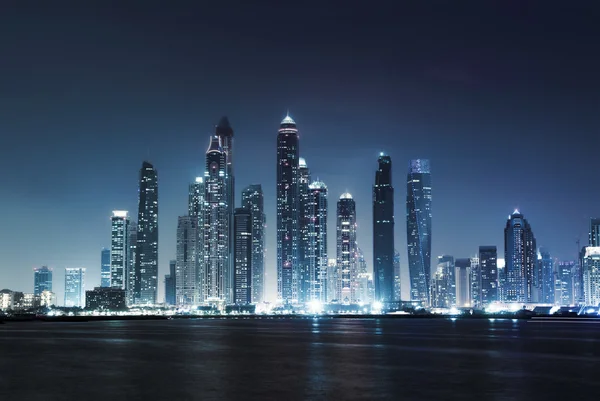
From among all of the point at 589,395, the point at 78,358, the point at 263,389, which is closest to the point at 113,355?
the point at 78,358

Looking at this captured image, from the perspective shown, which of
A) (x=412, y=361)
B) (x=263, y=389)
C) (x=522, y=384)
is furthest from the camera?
(x=412, y=361)

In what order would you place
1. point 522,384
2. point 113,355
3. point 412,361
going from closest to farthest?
point 522,384, point 412,361, point 113,355

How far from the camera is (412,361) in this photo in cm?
7181

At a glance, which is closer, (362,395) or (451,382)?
(362,395)

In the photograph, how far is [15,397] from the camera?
45.6 metres

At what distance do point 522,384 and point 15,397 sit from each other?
107 feet

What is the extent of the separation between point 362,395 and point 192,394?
10172mm

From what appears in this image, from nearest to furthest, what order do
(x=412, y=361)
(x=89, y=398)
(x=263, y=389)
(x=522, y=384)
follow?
1. (x=89, y=398)
2. (x=263, y=389)
3. (x=522, y=384)
4. (x=412, y=361)

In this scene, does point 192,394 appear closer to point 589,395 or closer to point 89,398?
point 89,398

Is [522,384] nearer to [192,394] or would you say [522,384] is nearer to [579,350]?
[192,394]

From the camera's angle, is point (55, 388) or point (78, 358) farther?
point (78, 358)

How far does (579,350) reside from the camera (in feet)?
299

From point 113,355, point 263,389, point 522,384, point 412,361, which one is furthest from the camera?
point 113,355

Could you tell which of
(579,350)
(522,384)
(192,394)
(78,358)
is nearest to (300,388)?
(192,394)
